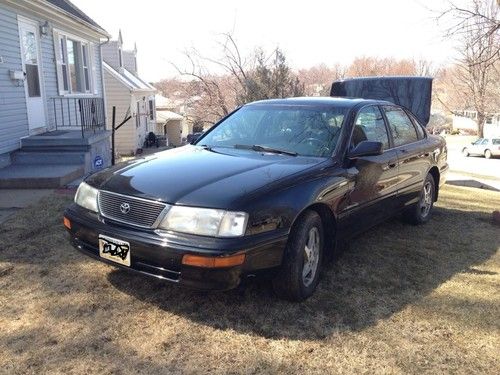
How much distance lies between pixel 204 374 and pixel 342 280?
1718 mm

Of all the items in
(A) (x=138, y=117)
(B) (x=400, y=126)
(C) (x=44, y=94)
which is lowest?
(A) (x=138, y=117)

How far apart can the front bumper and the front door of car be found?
3.70 ft

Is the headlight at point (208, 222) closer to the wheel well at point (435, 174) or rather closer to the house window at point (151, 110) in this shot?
the wheel well at point (435, 174)

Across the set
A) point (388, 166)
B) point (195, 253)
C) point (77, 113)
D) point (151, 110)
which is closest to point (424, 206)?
point (388, 166)

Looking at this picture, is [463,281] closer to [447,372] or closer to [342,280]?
[342,280]


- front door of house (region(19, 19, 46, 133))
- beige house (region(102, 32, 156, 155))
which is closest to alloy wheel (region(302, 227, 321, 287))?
front door of house (region(19, 19, 46, 133))

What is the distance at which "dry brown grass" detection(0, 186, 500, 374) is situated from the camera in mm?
2697

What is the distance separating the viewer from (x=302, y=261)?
10.9 ft

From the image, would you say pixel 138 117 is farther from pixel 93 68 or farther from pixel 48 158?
pixel 48 158

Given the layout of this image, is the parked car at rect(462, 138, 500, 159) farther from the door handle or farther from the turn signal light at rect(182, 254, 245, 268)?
the turn signal light at rect(182, 254, 245, 268)

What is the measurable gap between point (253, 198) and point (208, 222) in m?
0.34

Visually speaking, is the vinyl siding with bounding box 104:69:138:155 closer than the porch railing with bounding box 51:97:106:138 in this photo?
No

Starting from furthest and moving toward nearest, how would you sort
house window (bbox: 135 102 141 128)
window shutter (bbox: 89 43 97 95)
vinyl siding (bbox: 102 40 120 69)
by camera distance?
vinyl siding (bbox: 102 40 120 69)
house window (bbox: 135 102 141 128)
window shutter (bbox: 89 43 97 95)

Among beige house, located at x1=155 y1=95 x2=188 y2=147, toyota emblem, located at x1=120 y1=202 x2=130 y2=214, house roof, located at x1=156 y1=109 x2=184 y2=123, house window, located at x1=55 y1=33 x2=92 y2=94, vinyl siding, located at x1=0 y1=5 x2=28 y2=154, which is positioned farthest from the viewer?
beige house, located at x1=155 y1=95 x2=188 y2=147
